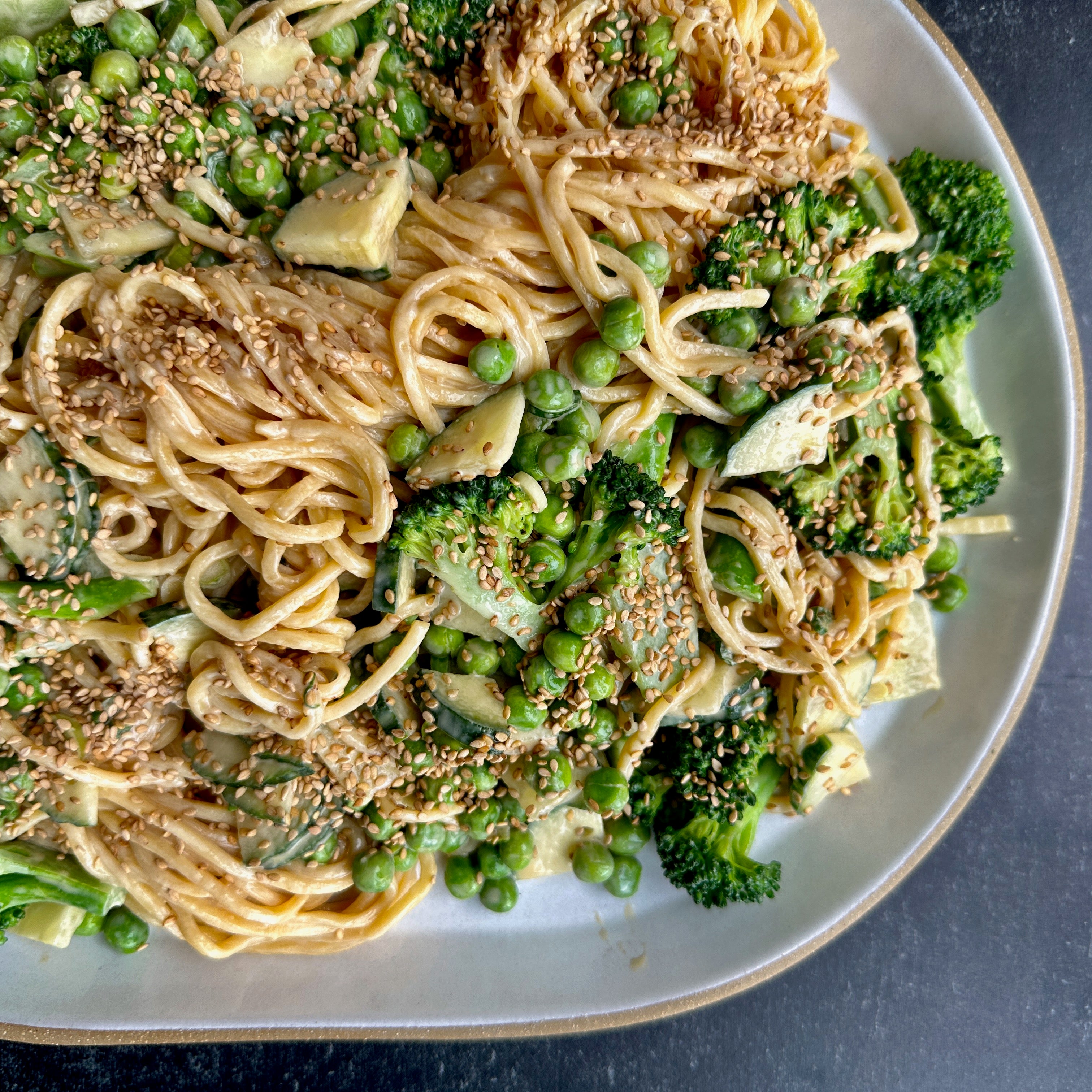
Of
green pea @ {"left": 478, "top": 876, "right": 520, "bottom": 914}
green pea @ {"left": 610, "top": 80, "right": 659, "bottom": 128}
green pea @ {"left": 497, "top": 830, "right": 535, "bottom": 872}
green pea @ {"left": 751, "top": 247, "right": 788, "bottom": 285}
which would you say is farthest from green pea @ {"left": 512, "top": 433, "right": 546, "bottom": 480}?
green pea @ {"left": 478, "top": 876, "right": 520, "bottom": 914}

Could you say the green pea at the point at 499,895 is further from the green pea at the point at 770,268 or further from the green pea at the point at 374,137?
the green pea at the point at 374,137

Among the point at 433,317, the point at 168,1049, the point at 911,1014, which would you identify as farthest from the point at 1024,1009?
the point at 433,317

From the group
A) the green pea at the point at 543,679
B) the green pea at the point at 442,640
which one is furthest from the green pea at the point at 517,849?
the green pea at the point at 442,640

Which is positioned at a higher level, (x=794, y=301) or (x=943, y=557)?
(x=794, y=301)

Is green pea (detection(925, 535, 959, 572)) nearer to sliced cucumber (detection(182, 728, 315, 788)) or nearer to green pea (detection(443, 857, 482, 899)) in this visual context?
green pea (detection(443, 857, 482, 899))

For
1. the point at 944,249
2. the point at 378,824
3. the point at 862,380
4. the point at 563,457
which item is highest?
the point at 944,249

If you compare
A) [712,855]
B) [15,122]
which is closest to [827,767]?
[712,855]

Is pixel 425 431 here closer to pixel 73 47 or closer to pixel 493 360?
pixel 493 360
